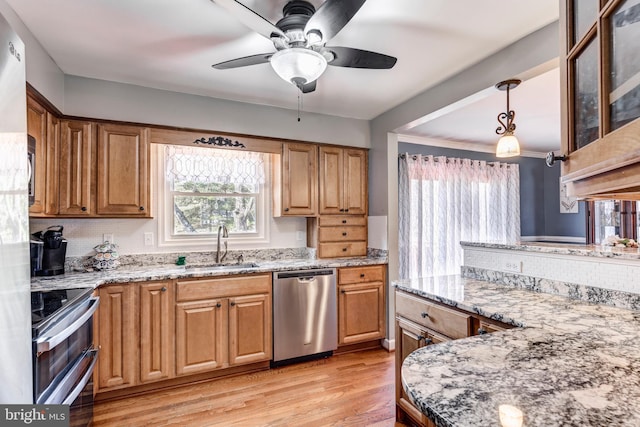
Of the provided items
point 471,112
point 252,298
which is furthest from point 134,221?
point 471,112

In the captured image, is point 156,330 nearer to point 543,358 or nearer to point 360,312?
point 360,312

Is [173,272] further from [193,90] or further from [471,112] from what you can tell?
[471,112]

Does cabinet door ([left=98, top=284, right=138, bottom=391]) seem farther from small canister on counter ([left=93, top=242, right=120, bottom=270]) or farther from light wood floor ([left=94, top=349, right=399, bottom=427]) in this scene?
small canister on counter ([left=93, top=242, right=120, bottom=270])

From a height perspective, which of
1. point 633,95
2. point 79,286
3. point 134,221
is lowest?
point 79,286

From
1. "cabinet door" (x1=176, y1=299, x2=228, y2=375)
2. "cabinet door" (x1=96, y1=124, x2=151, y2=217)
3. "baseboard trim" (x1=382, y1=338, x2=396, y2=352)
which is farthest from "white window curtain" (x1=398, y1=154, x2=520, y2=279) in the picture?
"cabinet door" (x1=96, y1=124, x2=151, y2=217)

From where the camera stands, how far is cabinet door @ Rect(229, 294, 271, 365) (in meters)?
2.75

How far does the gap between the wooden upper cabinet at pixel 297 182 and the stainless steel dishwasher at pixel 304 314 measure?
2.27 feet

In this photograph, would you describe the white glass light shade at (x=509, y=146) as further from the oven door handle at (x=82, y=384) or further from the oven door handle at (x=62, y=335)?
the oven door handle at (x=82, y=384)

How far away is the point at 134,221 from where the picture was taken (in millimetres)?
2955

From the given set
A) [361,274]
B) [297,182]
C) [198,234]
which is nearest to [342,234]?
[361,274]

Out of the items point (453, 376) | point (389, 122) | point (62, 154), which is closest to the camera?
point (453, 376)

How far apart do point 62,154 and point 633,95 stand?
321cm

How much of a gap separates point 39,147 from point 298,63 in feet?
6.27

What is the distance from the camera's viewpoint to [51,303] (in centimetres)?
168
